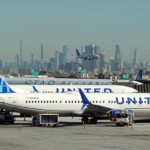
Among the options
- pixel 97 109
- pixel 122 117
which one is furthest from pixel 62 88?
pixel 122 117

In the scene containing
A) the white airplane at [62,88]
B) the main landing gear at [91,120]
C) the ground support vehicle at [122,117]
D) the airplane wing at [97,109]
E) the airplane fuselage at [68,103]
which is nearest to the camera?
the ground support vehicle at [122,117]

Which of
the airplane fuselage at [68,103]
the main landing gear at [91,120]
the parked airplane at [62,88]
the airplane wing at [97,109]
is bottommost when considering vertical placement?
the main landing gear at [91,120]

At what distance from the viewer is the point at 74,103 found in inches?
2029

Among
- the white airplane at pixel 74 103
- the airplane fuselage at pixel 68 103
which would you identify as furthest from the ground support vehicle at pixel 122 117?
the airplane fuselage at pixel 68 103

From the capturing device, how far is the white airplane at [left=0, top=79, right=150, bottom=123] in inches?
1970

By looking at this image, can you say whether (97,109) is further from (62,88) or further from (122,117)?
(62,88)

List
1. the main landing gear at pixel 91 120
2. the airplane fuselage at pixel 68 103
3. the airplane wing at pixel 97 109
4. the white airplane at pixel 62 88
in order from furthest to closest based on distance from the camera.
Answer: the white airplane at pixel 62 88
the main landing gear at pixel 91 120
the airplane wing at pixel 97 109
the airplane fuselage at pixel 68 103

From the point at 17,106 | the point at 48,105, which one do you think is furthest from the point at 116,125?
the point at 17,106

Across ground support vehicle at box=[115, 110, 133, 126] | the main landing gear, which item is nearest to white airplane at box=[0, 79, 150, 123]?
the main landing gear

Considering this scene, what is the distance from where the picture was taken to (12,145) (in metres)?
34.0

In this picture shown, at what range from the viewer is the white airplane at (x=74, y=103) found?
5003 cm

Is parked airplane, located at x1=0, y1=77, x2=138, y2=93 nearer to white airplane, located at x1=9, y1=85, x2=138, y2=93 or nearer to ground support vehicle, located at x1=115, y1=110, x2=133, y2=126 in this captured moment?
white airplane, located at x1=9, y1=85, x2=138, y2=93

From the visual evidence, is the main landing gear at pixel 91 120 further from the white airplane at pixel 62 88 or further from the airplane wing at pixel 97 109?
the white airplane at pixel 62 88

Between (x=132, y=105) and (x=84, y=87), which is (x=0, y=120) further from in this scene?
(x=84, y=87)
